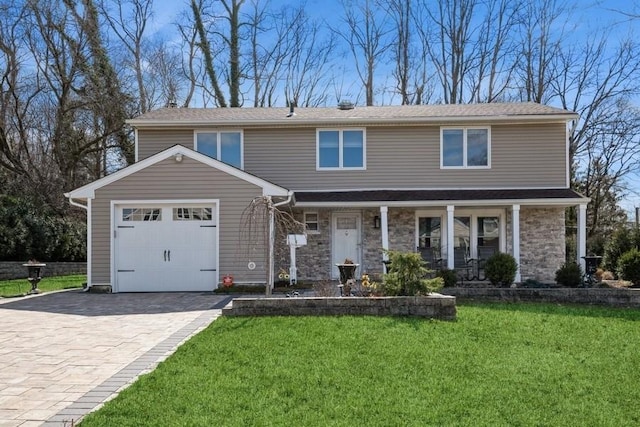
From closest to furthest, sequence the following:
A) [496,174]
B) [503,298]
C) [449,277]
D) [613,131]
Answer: [503,298], [449,277], [496,174], [613,131]

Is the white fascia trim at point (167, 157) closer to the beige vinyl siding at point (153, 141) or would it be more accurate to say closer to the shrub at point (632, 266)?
the beige vinyl siding at point (153, 141)

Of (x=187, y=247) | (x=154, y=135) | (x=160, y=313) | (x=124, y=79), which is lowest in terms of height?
(x=160, y=313)

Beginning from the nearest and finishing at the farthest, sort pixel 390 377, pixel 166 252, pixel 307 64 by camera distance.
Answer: pixel 390 377 → pixel 166 252 → pixel 307 64

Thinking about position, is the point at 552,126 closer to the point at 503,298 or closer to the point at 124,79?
the point at 503,298

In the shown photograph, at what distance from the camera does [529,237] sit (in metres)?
15.5

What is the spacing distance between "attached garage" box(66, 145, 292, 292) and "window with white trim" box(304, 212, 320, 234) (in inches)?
105

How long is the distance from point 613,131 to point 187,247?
70.9 feet

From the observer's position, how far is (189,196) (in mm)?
12938

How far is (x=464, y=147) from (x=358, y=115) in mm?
3425

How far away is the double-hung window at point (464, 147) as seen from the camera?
15.5 m

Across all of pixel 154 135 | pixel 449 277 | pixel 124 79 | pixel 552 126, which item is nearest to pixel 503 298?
pixel 449 277

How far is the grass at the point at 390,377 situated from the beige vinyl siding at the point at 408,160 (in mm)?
7835

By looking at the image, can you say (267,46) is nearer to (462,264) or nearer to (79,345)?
(462,264)

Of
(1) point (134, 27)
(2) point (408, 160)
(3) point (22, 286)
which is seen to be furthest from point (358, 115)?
(1) point (134, 27)
